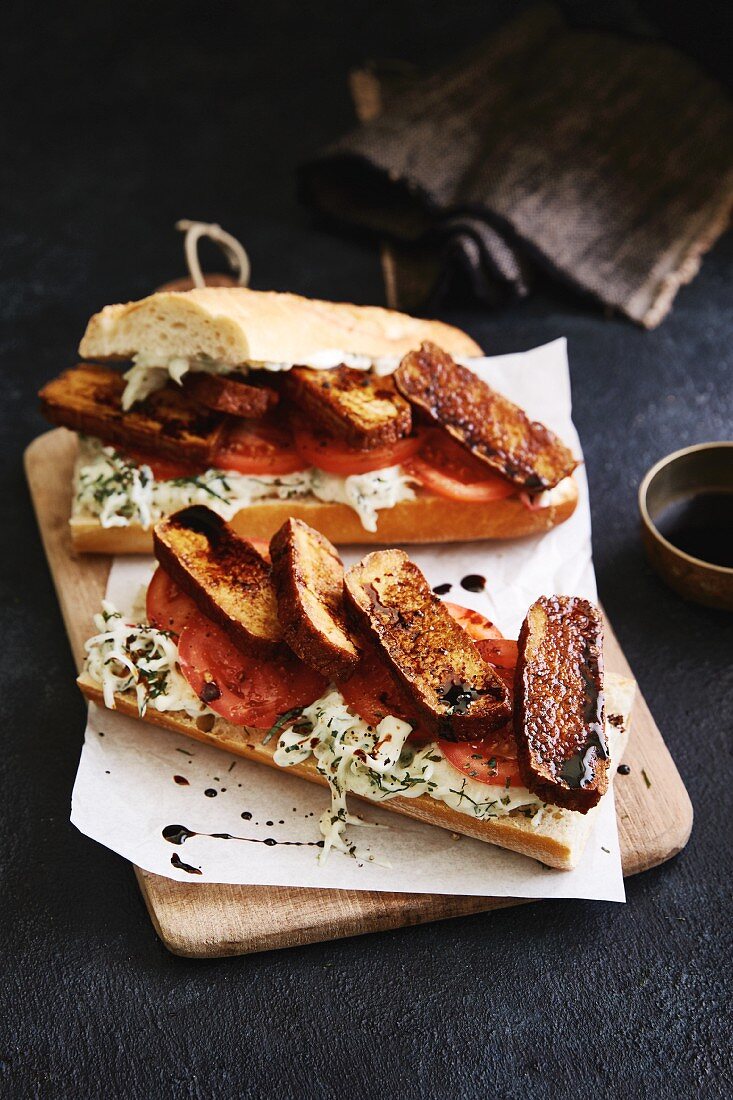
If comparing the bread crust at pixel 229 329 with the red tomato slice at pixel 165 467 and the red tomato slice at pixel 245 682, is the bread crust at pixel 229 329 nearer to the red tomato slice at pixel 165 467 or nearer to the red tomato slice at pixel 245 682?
the red tomato slice at pixel 165 467

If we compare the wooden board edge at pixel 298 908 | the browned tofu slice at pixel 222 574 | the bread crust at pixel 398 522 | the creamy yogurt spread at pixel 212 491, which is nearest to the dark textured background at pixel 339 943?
the wooden board edge at pixel 298 908

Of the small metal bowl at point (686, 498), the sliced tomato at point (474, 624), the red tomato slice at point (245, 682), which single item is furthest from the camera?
the small metal bowl at point (686, 498)

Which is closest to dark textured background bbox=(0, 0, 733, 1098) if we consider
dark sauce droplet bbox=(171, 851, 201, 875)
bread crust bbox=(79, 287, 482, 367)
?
dark sauce droplet bbox=(171, 851, 201, 875)

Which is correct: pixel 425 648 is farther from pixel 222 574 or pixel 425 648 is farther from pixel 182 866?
pixel 182 866

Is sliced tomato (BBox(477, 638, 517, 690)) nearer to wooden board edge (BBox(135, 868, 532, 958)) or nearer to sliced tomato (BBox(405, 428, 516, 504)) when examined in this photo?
wooden board edge (BBox(135, 868, 532, 958))

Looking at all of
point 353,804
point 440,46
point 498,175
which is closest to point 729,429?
point 498,175

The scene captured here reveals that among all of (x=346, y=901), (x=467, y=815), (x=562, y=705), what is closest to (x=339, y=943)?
(x=346, y=901)

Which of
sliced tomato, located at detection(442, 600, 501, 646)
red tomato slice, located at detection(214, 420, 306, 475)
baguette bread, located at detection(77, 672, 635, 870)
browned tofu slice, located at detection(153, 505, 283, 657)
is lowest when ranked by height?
baguette bread, located at detection(77, 672, 635, 870)
